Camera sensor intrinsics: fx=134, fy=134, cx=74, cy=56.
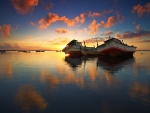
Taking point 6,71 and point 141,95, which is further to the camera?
point 6,71

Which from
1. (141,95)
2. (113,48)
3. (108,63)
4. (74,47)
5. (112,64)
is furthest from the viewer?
(74,47)

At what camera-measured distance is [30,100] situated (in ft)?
24.6

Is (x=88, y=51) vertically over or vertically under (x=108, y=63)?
over

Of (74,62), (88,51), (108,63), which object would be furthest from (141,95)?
(88,51)

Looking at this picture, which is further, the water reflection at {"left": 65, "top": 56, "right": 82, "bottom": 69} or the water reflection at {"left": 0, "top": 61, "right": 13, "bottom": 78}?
the water reflection at {"left": 65, "top": 56, "right": 82, "bottom": 69}

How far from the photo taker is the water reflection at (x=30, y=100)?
6688mm

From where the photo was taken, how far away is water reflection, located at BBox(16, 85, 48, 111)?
21.9 ft

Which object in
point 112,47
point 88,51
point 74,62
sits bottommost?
point 74,62

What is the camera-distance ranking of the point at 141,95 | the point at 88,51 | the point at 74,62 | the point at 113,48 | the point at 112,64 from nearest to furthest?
1. the point at 141,95
2. the point at 112,64
3. the point at 74,62
4. the point at 113,48
5. the point at 88,51

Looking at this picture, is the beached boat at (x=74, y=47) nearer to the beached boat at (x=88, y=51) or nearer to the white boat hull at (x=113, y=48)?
the beached boat at (x=88, y=51)

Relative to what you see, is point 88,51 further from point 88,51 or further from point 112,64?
point 112,64

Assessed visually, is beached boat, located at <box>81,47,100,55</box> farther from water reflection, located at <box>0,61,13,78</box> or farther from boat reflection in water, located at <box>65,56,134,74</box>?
water reflection, located at <box>0,61,13,78</box>

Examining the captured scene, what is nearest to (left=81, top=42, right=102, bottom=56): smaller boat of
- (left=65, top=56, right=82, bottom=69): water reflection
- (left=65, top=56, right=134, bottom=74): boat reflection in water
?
(left=65, top=56, right=82, bottom=69): water reflection

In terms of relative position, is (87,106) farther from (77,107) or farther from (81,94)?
(81,94)
